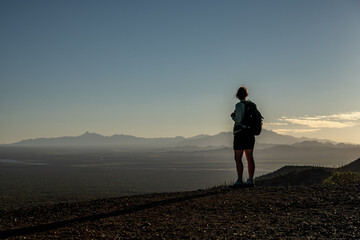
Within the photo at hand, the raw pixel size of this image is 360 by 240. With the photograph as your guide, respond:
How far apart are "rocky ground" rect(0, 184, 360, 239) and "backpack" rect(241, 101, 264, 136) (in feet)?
5.10

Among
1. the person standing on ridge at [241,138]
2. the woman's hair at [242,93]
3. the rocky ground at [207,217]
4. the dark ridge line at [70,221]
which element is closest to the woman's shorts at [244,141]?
the person standing on ridge at [241,138]

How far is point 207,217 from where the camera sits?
18.2ft

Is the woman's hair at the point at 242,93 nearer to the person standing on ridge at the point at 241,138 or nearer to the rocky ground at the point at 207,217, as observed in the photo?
the person standing on ridge at the point at 241,138

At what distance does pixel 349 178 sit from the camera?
416 inches

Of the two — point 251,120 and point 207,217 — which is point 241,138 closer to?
point 251,120

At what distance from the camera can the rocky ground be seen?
466 cm

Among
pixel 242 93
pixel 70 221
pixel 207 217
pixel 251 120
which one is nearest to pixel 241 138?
pixel 251 120

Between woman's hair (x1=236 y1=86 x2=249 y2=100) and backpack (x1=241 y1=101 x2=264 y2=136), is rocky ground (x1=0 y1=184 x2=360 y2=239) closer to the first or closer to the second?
backpack (x1=241 y1=101 x2=264 y2=136)

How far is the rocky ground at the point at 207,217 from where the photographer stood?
15.3 feet

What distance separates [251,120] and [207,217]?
Result: 12.0 feet

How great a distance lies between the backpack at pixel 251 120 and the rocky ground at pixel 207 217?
5.10 feet

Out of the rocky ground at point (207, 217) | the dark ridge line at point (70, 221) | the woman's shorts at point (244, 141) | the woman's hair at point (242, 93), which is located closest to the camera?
the rocky ground at point (207, 217)

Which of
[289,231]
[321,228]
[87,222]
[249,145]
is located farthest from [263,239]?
[249,145]

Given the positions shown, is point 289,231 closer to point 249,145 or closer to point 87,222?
point 87,222
